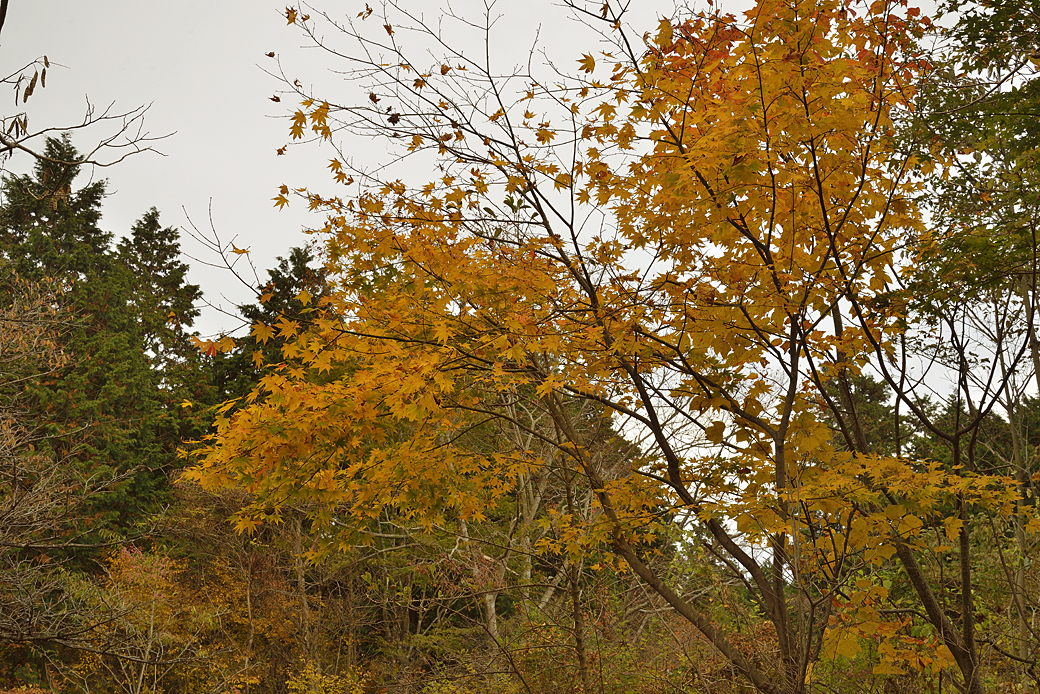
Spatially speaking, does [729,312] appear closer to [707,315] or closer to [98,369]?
[707,315]

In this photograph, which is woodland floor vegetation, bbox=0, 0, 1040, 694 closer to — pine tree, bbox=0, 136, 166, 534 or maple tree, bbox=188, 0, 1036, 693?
maple tree, bbox=188, 0, 1036, 693

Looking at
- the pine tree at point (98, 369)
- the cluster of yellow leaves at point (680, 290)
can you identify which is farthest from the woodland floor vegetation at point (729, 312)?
the pine tree at point (98, 369)

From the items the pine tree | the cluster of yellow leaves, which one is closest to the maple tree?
the cluster of yellow leaves

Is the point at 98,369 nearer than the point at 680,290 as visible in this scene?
No

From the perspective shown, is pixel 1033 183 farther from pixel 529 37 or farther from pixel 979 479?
pixel 529 37

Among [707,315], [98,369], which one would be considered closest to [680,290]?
[707,315]

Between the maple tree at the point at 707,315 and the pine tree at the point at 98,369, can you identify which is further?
the pine tree at the point at 98,369

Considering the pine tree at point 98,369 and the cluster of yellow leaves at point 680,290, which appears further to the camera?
the pine tree at point 98,369

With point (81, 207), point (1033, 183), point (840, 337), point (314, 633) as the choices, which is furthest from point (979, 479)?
point (81, 207)

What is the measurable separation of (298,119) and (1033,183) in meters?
4.67

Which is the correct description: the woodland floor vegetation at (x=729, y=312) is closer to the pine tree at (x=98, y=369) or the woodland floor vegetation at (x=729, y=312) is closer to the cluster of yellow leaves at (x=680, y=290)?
the cluster of yellow leaves at (x=680, y=290)

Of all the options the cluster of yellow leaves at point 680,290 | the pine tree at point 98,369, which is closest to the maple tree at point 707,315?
the cluster of yellow leaves at point 680,290

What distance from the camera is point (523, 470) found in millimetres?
4379

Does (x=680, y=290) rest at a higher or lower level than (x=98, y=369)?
lower
